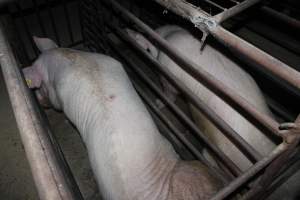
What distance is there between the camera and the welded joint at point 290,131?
108cm

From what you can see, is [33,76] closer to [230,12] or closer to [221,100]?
[221,100]

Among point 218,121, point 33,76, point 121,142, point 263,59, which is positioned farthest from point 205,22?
point 33,76

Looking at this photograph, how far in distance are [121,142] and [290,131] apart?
109 cm

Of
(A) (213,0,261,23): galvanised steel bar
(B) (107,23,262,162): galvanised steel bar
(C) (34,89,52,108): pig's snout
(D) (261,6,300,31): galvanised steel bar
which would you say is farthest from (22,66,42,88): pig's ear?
(D) (261,6,300,31): galvanised steel bar

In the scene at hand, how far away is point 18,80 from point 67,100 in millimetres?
1120

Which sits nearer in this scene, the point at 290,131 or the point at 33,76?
the point at 290,131

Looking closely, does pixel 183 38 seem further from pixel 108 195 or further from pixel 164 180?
pixel 108 195

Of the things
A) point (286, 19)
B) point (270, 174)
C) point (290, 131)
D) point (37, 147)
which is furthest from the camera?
point (286, 19)

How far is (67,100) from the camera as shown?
7.75ft

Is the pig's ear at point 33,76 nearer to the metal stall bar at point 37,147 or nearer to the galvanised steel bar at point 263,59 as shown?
the metal stall bar at point 37,147

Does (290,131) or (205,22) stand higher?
(205,22)

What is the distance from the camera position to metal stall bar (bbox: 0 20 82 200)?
91cm

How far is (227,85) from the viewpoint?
227 cm

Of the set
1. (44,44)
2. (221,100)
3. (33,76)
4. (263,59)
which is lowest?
(221,100)
